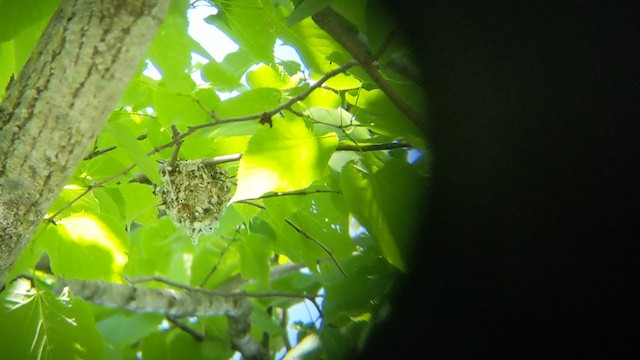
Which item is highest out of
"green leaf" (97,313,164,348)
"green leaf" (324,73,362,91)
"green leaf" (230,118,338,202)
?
"green leaf" (324,73,362,91)

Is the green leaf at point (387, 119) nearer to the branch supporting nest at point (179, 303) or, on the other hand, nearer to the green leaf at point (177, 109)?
the green leaf at point (177, 109)

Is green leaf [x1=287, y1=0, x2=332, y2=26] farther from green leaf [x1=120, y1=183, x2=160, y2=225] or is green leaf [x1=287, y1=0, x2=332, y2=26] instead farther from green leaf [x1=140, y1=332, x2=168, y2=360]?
green leaf [x1=140, y1=332, x2=168, y2=360]

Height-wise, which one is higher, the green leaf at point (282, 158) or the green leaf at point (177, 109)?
the green leaf at point (177, 109)

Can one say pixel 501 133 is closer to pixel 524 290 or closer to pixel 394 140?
pixel 524 290

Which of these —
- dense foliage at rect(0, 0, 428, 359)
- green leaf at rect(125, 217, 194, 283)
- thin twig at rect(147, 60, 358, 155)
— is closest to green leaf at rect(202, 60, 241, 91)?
dense foliage at rect(0, 0, 428, 359)

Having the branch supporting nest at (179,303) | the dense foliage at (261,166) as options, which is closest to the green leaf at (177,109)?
the dense foliage at (261,166)

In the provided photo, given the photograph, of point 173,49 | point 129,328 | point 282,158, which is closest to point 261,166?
point 282,158

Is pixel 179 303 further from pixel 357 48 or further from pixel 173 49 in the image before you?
pixel 357 48
